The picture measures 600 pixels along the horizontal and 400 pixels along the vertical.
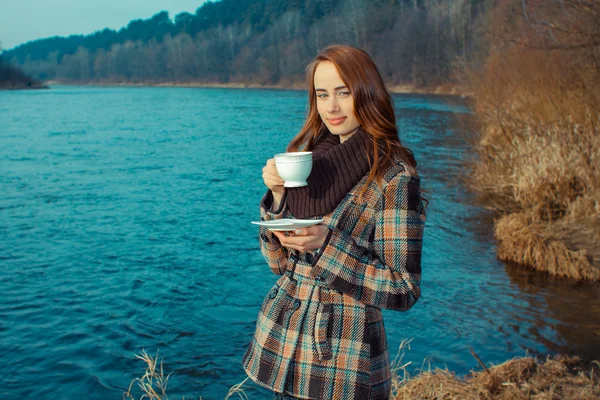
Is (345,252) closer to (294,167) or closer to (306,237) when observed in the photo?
(306,237)

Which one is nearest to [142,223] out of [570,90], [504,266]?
[504,266]

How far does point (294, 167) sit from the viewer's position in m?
1.90

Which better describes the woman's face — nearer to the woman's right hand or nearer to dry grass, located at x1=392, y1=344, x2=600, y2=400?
the woman's right hand

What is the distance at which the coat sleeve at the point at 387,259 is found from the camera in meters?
1.96

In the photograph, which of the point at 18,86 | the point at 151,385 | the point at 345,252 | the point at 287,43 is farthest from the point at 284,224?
the point at 18,86

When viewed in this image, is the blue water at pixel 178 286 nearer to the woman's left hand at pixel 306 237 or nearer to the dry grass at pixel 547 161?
the dry grass at pixel 547 161

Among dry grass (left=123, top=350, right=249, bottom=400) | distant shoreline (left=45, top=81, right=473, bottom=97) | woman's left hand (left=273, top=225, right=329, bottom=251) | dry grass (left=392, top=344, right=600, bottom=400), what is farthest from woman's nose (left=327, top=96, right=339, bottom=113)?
distant shoreline (left=45, top=81, right=473, bottom=97)

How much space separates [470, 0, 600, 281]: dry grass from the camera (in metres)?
8.35

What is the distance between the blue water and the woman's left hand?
12.6 feet

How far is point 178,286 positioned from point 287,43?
73498 mm

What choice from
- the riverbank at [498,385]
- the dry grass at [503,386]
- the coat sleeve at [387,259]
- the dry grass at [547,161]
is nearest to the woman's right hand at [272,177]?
the coat sleeve at [387,259]

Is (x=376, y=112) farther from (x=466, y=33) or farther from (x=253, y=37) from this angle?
(x=253, y=37)

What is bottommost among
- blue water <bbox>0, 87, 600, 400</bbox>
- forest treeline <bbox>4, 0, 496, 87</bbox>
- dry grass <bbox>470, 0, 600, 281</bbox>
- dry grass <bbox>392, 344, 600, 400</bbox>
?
blue water <bbox>0, 87, 600, 400</bbox>

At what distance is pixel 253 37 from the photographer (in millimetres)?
92688
